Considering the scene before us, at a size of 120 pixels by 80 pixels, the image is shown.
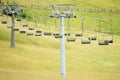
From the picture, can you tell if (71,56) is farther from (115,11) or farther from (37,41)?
(115,11)

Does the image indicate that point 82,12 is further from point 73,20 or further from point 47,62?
point 47,62

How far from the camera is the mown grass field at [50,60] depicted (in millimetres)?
47875

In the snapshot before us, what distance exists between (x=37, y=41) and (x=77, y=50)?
7.65 metres

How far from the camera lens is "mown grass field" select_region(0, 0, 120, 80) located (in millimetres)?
47875

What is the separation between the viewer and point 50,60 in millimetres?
59500

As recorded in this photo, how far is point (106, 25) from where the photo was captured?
108750mm

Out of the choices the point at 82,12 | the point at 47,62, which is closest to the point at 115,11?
the point at 82,12

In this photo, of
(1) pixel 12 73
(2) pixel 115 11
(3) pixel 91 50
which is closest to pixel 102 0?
(2) pixel 115 11

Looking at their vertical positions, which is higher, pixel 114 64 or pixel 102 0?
pixel 102 0

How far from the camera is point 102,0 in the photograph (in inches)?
5325

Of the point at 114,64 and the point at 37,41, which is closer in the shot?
the point at 114,64

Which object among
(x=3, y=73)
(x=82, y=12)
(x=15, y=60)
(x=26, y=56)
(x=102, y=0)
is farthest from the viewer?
(x=102, y=0)

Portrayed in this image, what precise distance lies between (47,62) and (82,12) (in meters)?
61.4

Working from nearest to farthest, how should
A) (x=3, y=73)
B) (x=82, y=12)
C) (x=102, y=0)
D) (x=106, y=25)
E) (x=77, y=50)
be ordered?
(x=3, y=73) < (x=77, y=50) < (x=106, y=25) < (x=82, y=12) < (x=102, y=0)
